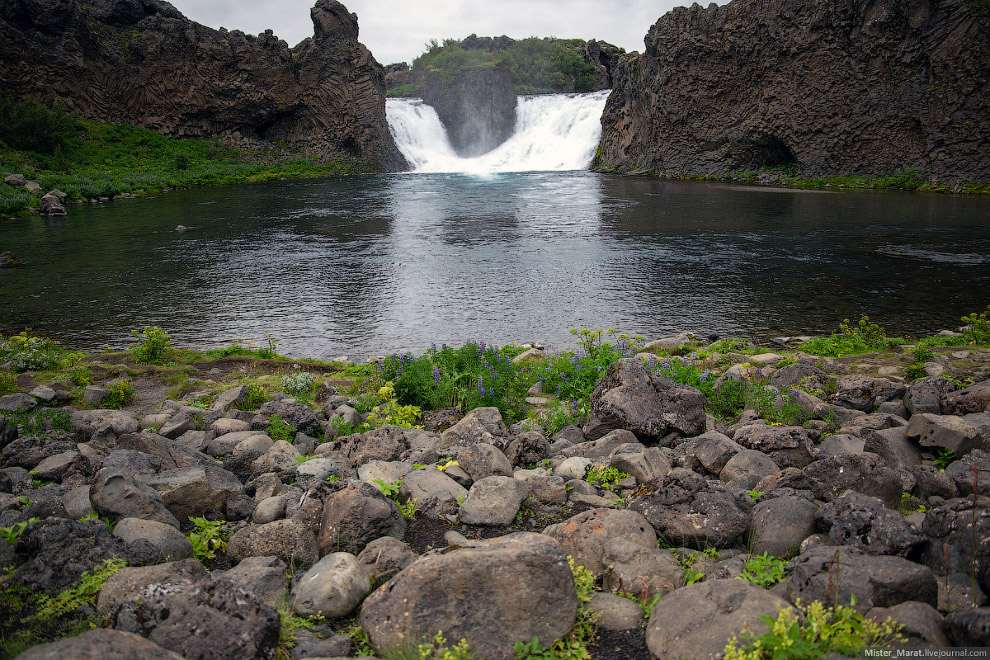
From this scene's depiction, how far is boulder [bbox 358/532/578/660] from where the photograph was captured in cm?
341

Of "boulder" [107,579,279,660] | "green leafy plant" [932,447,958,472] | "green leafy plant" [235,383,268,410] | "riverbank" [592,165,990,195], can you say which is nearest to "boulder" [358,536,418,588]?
"boulder" [107,579,279,660]

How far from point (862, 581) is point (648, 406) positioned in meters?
3.43

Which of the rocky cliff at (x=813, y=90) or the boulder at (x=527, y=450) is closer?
the boulder at (x=527, y=450)

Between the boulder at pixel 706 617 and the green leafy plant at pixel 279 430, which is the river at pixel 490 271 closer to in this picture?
the green leafy plant at pixel 279 430

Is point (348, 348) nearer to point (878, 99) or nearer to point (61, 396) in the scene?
point (61, 396)

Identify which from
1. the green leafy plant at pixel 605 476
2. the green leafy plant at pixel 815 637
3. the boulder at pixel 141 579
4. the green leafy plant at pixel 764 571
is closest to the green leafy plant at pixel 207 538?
the boulder at pixel 141 579

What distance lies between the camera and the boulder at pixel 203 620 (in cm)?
312

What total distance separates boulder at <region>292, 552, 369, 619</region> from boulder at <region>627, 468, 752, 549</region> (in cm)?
215

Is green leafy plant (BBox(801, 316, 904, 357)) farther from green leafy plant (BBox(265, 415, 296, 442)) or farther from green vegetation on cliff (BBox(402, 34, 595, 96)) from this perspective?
green vegetation on cliff (BBox(402, 34, 595, 96))

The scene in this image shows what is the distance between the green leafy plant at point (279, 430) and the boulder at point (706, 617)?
15.3 ft

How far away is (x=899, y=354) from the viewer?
9547 mm

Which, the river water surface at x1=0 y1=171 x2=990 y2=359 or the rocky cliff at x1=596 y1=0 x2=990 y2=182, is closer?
the river water surface at x1=0 y1=171 x2=990 y2=359

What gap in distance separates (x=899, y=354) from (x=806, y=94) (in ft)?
128

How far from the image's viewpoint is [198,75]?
2345 inches
